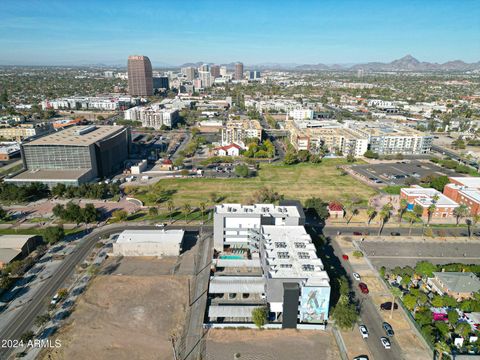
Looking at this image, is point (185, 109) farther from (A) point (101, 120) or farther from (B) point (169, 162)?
(B) point (169, 162)

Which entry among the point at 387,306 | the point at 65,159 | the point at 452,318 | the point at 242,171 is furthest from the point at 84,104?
the point at 452,318

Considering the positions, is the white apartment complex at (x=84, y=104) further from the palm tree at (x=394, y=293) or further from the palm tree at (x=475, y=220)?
the palm tree at (x=394, y=293)

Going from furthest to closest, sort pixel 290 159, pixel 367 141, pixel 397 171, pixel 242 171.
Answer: pixel 367 141, pixel 290 159, pixel 397 171, pixel 242 171

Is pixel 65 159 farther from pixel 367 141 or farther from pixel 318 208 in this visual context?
pixel 367 141

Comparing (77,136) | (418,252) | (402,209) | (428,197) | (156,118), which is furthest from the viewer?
(156,118)

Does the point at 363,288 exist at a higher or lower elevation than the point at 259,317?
lower

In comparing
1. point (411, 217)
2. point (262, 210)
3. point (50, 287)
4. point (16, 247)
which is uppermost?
point (262, 210)

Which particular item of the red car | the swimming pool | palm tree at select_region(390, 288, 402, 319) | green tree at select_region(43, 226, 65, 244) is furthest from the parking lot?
green tree at select_region(43, 226, 65, 244)
